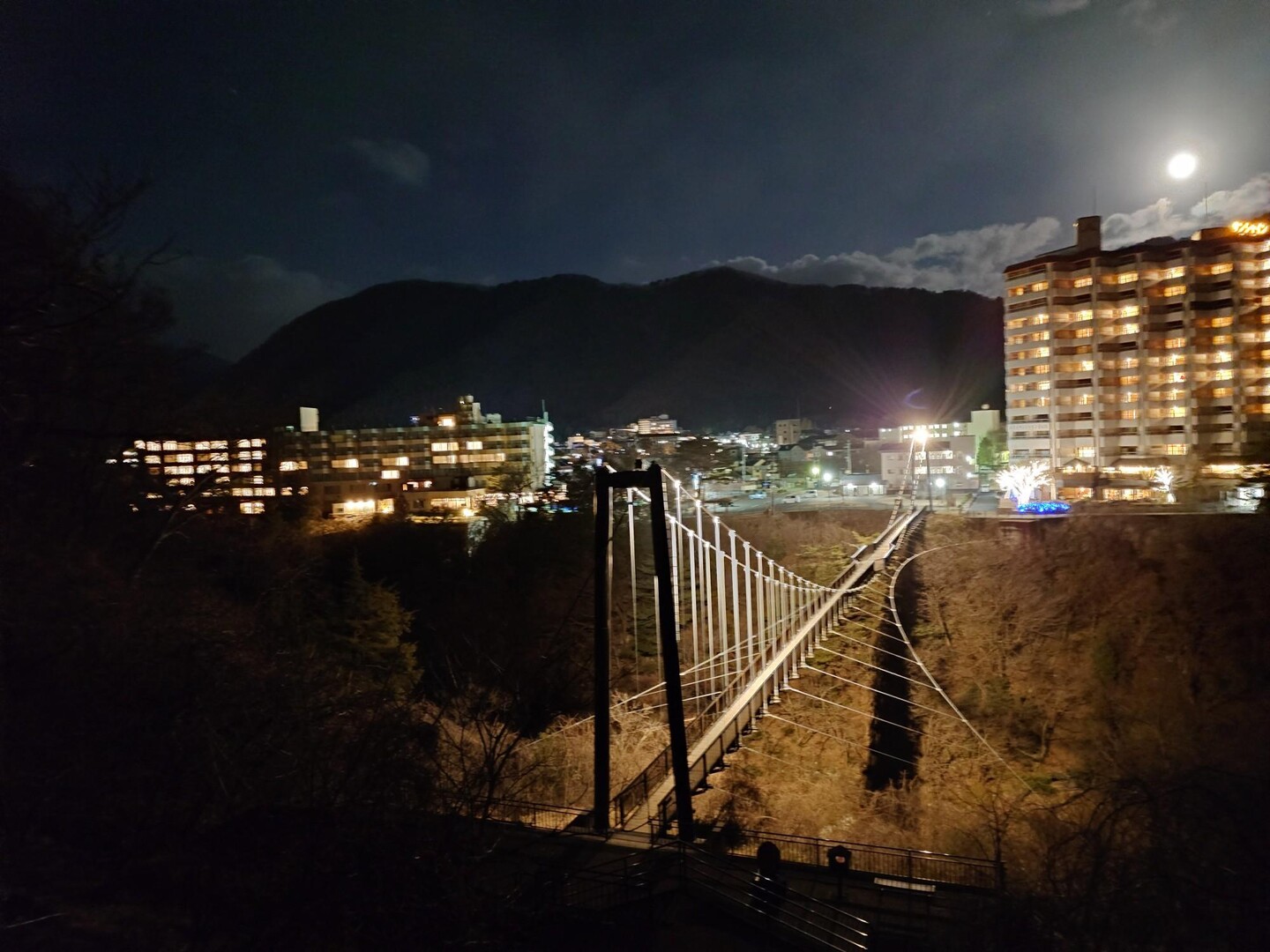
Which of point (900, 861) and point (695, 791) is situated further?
point (695, 791)

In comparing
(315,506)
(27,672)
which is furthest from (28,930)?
(315,506)

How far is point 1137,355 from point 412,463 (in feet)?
64.7

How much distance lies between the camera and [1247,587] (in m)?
9.38

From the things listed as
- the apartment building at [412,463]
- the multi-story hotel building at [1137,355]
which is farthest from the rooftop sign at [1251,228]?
the apartment building at [412,463]

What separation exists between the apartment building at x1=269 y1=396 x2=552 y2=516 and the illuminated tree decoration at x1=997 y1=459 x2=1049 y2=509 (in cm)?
1229

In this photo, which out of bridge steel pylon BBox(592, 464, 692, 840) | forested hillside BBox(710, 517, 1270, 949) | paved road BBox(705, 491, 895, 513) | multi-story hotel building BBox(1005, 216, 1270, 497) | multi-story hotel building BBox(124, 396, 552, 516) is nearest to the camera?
forested hillside BBox(710, 517, 1270, 949)

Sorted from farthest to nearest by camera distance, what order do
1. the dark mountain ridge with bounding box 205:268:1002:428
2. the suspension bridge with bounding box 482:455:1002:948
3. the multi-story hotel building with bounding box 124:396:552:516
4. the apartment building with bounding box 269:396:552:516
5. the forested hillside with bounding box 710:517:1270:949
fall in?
the dark mountain ridge with bounding box 205:268:1002:428, the apartment building with bounding box 269:396:552:516, the multi-story hotel building with bounding box 124:396:552:516, the suspension bridge with bounding box 482:455:1002:948, the forested hillside with bounding box 710:517:1270:949

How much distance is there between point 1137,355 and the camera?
16.9 metres

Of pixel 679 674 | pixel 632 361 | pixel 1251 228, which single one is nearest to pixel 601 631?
pixel 679 674

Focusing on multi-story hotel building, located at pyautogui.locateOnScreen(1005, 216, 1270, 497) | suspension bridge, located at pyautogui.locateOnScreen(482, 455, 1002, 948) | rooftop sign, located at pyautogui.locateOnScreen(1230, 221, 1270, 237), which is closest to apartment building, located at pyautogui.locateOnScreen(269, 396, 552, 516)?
suspension bridge, located at pyautogui.locateOnScreen(482, 455, 1002, 948)

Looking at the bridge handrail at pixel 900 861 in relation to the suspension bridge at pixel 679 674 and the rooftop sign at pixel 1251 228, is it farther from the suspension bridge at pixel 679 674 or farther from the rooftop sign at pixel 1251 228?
the rooftop sign at pixel 1251 228

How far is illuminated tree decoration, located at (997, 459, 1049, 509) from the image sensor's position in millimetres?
14742

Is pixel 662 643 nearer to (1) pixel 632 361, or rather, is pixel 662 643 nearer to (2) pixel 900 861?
(2) pixel 900 861

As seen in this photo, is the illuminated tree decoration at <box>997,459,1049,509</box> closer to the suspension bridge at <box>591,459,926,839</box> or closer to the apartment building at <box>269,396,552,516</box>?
the suspension bridge at <box>591,459,926,839</box>
